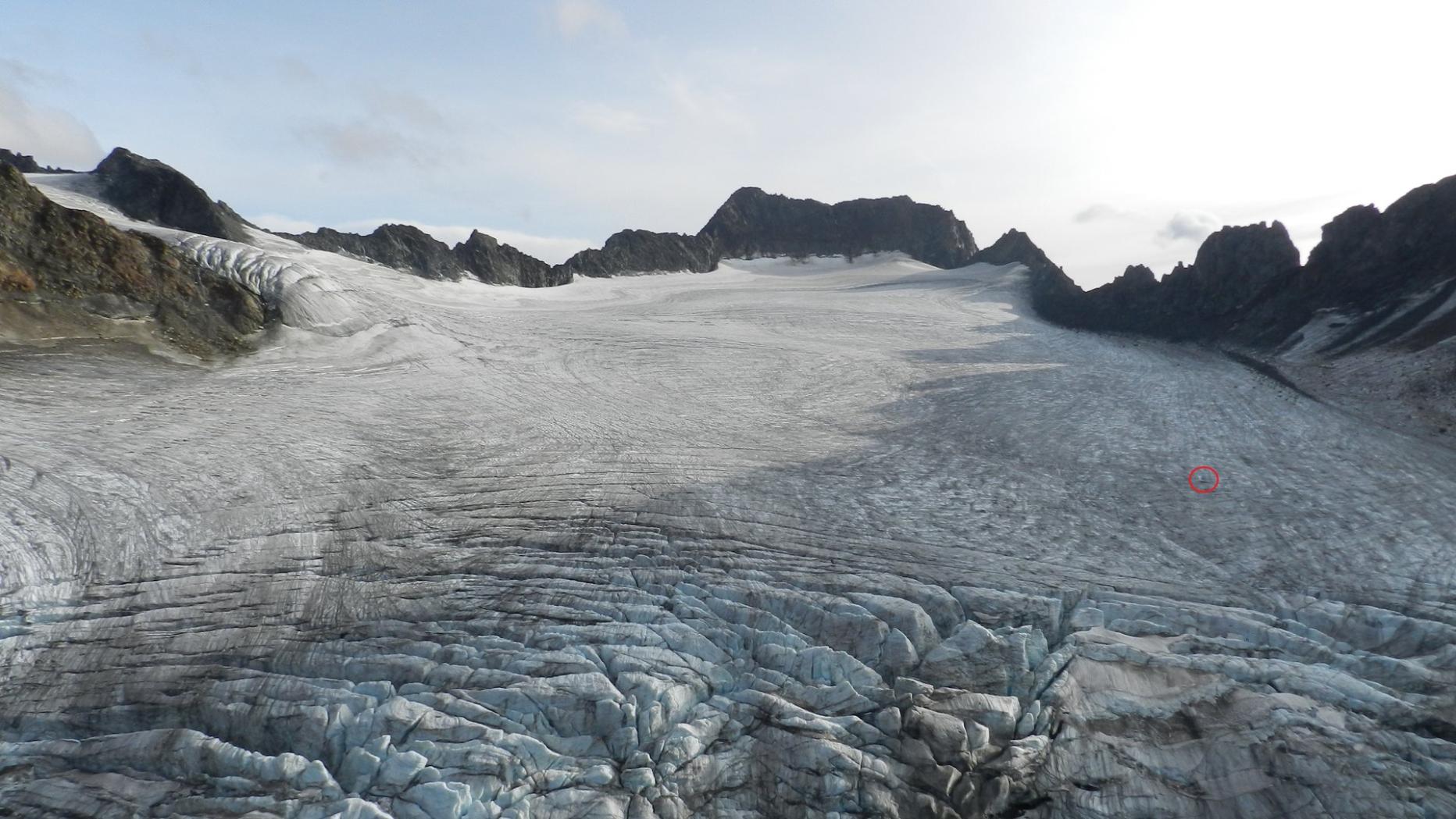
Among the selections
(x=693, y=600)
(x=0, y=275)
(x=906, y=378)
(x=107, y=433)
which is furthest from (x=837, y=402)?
(x=0, y=275)

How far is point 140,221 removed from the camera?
2505 centimetres

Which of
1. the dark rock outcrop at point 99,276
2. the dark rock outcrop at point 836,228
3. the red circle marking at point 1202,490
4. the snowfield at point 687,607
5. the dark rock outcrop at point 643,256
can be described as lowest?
the snowfield at point 687,607

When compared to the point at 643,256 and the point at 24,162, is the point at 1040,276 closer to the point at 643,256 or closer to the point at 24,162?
the point at 643,256

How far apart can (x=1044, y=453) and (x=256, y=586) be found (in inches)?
530

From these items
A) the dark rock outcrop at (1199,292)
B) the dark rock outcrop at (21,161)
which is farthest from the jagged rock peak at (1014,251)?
the dark rock outcrop at (21,161)

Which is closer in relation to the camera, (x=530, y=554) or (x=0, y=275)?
(x=530, y=554)

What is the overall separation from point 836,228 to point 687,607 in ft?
171

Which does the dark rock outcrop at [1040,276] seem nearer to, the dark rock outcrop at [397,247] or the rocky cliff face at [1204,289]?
the rocky cliff face at [1204,289]

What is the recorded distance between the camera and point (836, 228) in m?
57.8

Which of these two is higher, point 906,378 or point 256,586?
point 906,378

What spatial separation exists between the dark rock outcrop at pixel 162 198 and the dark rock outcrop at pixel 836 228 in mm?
33654

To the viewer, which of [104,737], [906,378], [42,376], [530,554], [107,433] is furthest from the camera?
[906,378]

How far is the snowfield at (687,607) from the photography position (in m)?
6.96

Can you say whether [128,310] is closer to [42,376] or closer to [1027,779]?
[42,376]
